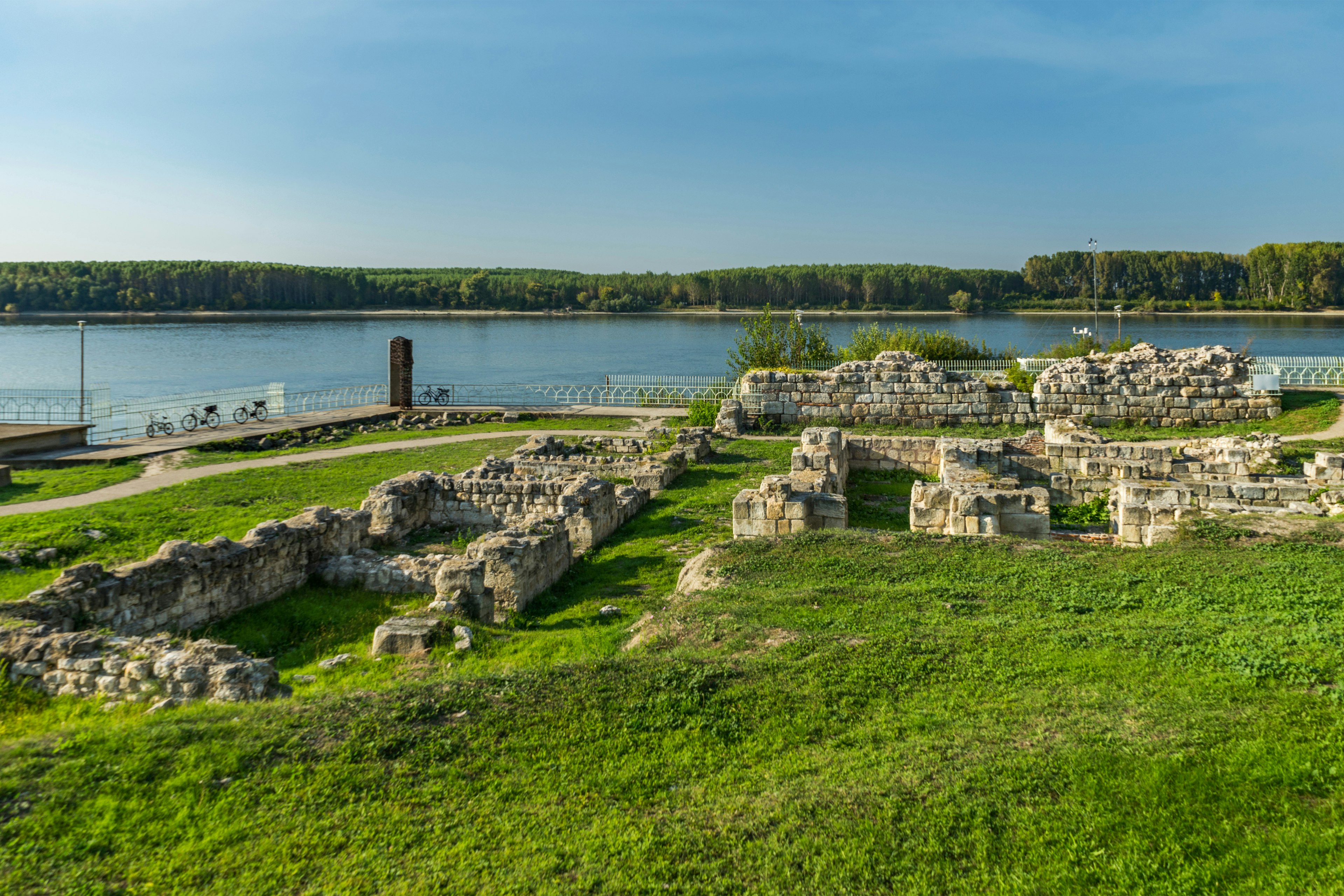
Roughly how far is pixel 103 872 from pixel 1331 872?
20.1ft

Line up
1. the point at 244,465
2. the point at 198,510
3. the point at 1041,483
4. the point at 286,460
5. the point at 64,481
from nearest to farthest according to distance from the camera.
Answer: the point at 198,510 → the point at 1041,483 → the point at 64,481 → the point at 244,465 → the point at 286,460

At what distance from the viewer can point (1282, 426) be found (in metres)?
23.1

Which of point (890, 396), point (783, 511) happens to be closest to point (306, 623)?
point (783, 511)

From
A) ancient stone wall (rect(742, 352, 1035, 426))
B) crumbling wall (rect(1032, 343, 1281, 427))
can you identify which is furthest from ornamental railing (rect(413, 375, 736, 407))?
crumbling wall (rect(1032, 343, 1281, 427))

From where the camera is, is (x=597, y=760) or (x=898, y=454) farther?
(x=898, y=454)

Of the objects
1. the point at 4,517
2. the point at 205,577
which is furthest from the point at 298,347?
the point at 205,577

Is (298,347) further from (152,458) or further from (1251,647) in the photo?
(1251,647)

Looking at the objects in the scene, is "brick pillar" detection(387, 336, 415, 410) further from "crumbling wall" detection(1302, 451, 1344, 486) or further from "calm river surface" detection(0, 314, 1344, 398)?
"crumbling wall" detection(1302, 451, 1344, 486)

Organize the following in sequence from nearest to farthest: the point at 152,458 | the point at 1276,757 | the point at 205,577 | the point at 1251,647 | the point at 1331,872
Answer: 1. the point at 1331,872
2. the point at 1276,757
3. the point at 1251,647
4. the point at 205,577
5. the point at 152,458

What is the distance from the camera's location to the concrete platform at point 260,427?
2189cm

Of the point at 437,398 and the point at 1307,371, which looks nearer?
the point at 1307,371

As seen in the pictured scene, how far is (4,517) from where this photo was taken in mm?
14938

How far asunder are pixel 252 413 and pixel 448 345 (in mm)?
74617

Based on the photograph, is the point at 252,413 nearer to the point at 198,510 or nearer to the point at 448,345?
the point at 198,510
